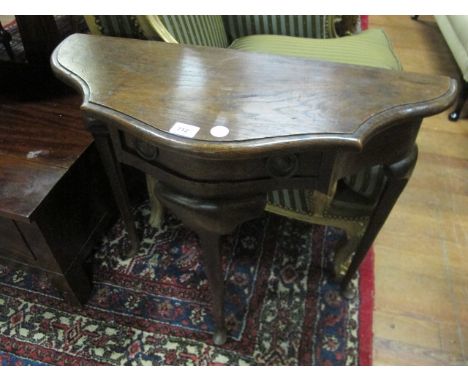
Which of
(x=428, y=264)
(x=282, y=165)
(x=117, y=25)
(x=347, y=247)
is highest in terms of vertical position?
(x=117, y=25)

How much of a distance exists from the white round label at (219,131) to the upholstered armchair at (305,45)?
1.25ft

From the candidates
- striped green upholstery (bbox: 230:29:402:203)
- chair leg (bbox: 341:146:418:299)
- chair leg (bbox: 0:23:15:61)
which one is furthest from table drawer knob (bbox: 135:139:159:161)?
chair leg (bbox: 0:23:15:61)

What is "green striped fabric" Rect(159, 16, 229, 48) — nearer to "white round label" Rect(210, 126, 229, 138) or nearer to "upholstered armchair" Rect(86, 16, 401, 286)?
"upholstered armchair" Rect(86, 16, 401, 286)

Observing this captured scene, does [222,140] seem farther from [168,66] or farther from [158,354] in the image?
[158,354]

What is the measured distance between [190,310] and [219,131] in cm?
66

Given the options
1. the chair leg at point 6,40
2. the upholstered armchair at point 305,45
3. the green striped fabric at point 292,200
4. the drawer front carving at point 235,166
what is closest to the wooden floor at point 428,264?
the upholstered armchair at point 305,45

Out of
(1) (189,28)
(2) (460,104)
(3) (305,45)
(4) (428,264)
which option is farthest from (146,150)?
(2) (460,104)

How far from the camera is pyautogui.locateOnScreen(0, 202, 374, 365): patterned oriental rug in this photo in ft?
3.03

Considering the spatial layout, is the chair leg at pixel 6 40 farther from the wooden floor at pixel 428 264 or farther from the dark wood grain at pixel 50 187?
the wooden floor at pixel 428 264

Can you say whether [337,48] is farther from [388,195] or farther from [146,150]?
[146,150]

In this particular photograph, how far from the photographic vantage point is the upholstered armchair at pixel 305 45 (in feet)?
2.69

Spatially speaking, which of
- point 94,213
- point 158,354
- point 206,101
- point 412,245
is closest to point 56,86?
point 94,213

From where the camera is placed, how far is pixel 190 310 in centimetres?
100

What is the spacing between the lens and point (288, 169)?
0.56 metres
